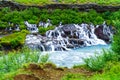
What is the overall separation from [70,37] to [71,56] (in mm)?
12248

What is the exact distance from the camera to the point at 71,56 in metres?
57.2

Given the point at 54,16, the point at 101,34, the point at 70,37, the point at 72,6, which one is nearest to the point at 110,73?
the point at 70,37

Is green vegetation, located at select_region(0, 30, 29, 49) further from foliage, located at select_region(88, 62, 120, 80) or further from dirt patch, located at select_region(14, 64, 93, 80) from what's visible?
foliage, located at select_region(88, 62, 120, 80)

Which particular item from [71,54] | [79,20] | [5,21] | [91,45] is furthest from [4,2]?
[71,54]

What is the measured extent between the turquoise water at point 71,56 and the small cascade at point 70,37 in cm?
241

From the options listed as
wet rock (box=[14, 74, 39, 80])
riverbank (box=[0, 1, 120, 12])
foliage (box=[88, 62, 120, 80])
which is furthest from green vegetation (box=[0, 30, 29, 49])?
wet rock (box=[14, 74, 39, 80])

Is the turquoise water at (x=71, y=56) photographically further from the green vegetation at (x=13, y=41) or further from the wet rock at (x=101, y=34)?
the green vegetation at (x=13, y=41)

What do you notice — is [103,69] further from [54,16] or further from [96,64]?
[54,16]

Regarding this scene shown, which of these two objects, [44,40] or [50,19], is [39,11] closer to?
[50,19]

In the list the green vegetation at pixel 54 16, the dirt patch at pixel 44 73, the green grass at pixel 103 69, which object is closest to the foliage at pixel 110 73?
the green grass at pixel 103 69

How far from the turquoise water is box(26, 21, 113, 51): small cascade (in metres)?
2.41

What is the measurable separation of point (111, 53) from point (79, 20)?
46964mm

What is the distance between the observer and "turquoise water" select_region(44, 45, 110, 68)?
170 ft

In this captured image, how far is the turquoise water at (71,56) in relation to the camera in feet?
170
